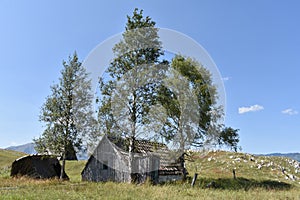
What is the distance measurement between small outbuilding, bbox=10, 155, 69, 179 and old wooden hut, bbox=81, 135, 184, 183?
4.73m

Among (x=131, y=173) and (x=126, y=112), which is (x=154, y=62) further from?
(x=131, y=173)

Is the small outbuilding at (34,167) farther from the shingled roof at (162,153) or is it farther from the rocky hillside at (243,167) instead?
the rocky hillside at (243,167)

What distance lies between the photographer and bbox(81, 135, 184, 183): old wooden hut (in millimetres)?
25641

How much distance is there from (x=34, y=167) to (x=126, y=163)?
12633 mm

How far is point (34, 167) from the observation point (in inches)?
1256

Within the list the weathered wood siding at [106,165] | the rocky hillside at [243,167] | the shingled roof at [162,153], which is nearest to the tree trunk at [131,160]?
the weathered wood siding at [106,165]

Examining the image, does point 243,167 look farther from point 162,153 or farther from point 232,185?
point 162,153

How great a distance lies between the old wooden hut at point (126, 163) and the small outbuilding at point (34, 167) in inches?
186

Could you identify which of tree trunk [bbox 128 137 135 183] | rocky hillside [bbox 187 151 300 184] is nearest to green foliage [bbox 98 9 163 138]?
tree trunk [bbox 128 137 135 183]

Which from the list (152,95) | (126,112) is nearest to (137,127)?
(126,112)

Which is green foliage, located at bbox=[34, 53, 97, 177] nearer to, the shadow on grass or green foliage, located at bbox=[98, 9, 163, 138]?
green foliage, located at bbox=[98, 9, 163, 138]

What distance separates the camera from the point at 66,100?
29844mm

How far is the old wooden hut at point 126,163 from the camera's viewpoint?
25.6 metres

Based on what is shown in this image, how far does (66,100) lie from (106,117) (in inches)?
306
